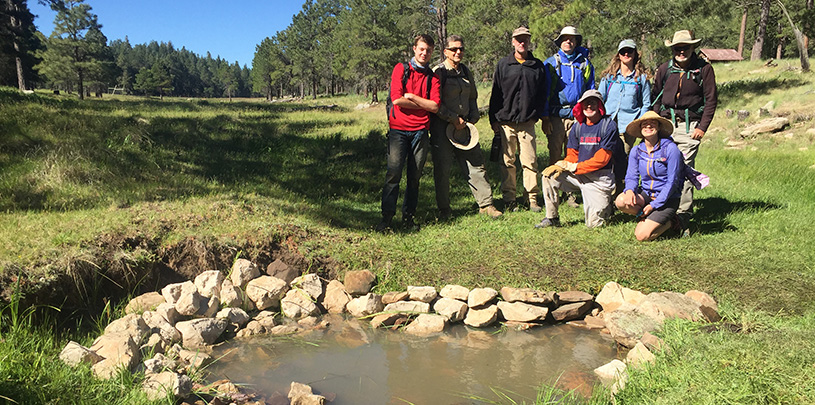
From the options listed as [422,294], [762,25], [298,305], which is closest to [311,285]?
[298,305]

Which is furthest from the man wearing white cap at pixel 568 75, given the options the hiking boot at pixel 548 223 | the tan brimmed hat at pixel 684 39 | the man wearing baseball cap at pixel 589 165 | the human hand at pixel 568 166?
the hiking boot at pixel 548 223

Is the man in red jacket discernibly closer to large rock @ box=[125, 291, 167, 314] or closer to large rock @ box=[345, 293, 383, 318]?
large rock @ box=[345, 293, 383, 318]

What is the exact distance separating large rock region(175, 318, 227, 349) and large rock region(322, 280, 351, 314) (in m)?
1.09

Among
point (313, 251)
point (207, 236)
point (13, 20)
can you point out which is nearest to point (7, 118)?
point (207, 236)

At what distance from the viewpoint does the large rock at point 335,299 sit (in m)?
5.33

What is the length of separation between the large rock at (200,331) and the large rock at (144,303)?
529 millimetres

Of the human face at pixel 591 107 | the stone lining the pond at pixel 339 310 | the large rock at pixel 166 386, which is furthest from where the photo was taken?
the human face at pixel 591 107

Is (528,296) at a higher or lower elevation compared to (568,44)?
lower

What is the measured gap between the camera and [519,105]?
23.4 ft

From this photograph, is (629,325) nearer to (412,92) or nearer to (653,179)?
(653,179)

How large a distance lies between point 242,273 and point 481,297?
8.04 feet

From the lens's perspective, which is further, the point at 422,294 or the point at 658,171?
the point at 658,171

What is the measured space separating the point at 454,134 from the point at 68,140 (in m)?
5.97

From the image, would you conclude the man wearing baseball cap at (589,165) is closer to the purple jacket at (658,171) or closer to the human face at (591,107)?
the human face at (591,107)
